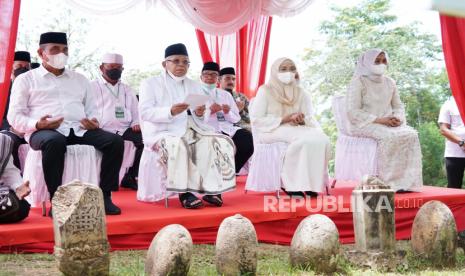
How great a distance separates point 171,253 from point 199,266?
0.61 metres

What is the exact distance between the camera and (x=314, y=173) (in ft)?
16.9

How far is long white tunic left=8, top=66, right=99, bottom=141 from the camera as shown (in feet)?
14.5

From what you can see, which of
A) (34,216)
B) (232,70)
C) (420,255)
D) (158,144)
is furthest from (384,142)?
(34,216)

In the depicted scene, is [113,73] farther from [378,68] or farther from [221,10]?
[378,68]

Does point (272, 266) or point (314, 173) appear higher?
point (314, 173)

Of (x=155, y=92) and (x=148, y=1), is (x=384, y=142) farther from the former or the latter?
(x=148, y=1)

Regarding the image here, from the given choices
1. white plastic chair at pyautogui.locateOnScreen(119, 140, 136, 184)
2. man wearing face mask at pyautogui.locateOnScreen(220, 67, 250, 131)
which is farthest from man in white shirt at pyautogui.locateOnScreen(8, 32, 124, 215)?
man wearing face mask at pyautogui.locateOnScreen(220, 67, 250, 131)

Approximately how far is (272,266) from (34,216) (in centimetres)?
191

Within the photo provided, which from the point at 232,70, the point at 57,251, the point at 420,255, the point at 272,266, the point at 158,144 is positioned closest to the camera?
the point at 57,251

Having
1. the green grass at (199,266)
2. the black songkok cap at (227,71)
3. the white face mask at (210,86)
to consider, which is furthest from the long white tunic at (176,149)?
the black songkok cap at (227,71)

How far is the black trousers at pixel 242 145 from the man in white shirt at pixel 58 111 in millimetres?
2454

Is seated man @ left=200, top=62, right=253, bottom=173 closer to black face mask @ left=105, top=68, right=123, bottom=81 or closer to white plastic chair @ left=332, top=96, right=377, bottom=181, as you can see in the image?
black face mask @ left=105, top=68, right=123, bottom=81

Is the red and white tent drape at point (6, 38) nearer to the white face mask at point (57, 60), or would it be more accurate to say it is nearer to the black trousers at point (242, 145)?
the white face mask at point (57, 60)

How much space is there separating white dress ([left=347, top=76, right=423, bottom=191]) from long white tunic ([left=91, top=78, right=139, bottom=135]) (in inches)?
102
